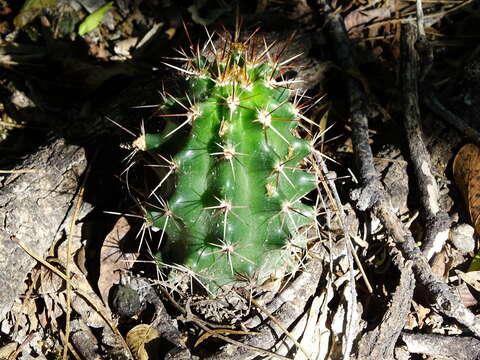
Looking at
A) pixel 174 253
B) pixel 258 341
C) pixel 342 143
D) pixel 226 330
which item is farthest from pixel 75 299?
pixel 342 143

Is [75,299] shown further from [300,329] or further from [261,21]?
[261,21]

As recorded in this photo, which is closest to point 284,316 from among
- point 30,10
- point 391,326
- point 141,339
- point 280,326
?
point 280,326

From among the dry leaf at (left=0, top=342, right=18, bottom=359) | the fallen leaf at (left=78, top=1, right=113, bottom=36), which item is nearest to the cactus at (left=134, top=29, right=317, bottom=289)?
the dry leaf at (left=0, top=342, right=18, bottom=359)

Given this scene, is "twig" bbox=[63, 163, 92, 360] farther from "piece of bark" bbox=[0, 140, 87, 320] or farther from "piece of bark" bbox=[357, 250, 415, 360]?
"piece of bark" bbox=[357, 250, 415, 360]

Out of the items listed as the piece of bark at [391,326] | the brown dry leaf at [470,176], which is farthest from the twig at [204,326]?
the brown dry leaf at [470,176]

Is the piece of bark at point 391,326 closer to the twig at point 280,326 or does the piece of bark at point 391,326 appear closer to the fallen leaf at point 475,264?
the twig at point 280,326

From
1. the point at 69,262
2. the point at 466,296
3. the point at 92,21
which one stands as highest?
the point at 92,21

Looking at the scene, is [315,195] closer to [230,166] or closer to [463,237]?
[463,237]
